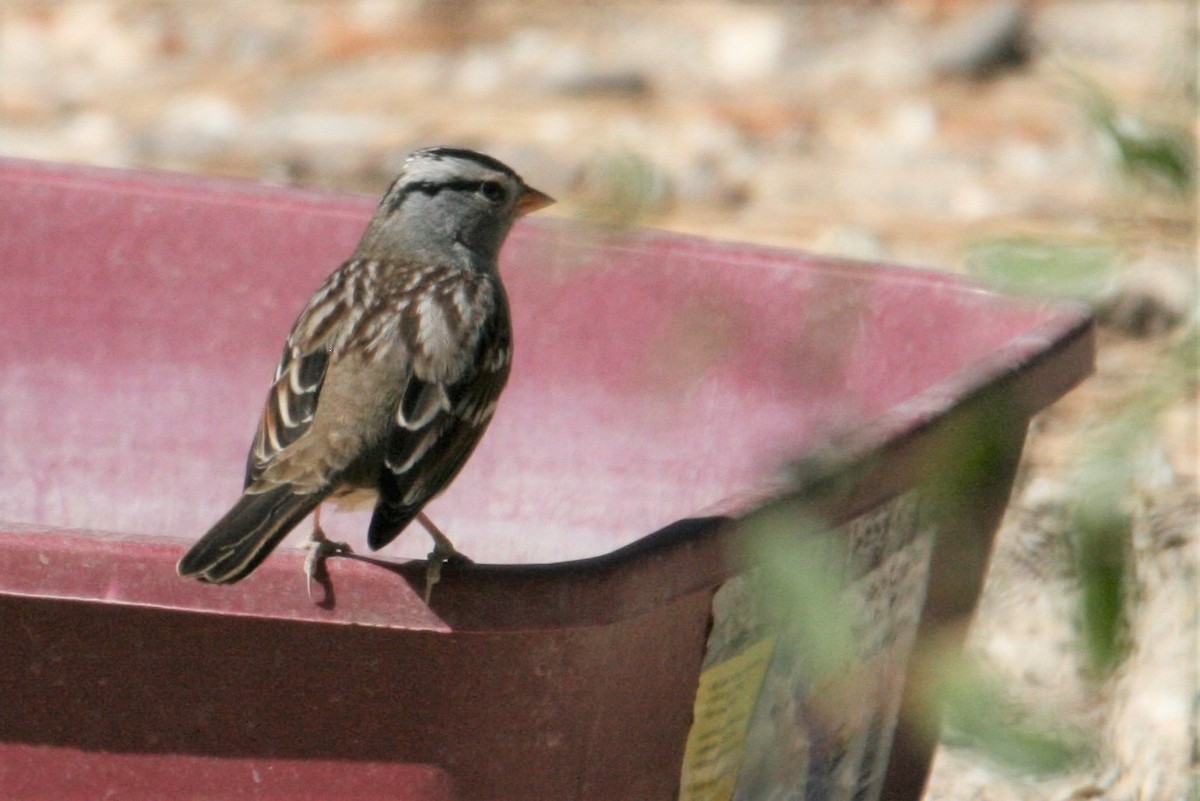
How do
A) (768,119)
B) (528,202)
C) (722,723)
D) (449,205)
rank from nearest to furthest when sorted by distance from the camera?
(722,723), (449,205), (528,202), (768,119)

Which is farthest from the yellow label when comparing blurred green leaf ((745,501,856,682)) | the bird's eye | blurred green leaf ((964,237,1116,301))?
the bird's eye

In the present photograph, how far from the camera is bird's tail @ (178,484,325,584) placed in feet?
8.20

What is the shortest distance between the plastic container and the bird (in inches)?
7.8

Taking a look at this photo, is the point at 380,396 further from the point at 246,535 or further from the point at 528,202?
the point at 528,202

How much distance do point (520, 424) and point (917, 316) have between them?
3.15ft

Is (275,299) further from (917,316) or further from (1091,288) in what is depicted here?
(1091,288)

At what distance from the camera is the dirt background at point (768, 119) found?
4645 millimetres

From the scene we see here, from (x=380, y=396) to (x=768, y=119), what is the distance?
5183mm

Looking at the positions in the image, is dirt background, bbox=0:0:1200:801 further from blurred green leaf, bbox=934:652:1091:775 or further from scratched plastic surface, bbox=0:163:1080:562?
blurred green leaf, bbox=934:652:1091:775

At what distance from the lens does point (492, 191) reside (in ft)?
14.1

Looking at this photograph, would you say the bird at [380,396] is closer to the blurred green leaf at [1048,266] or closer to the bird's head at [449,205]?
the bird's head at [449,205]

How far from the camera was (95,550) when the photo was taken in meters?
2.50

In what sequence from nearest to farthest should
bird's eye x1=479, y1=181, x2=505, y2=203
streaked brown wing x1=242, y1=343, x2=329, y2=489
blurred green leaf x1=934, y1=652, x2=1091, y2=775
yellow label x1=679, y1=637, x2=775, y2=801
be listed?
blurred green leaf x1=934, y1=652, x2=1091, y2=775
yellow label x1=679, y1=637, x2=775, y2=801
streaked brown wing x1=242, y1=343, x2=329, y2=489
bird's eye x1=479, y1=181, x2=505, y2=203

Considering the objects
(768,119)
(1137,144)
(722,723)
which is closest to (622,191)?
(1137,144)
